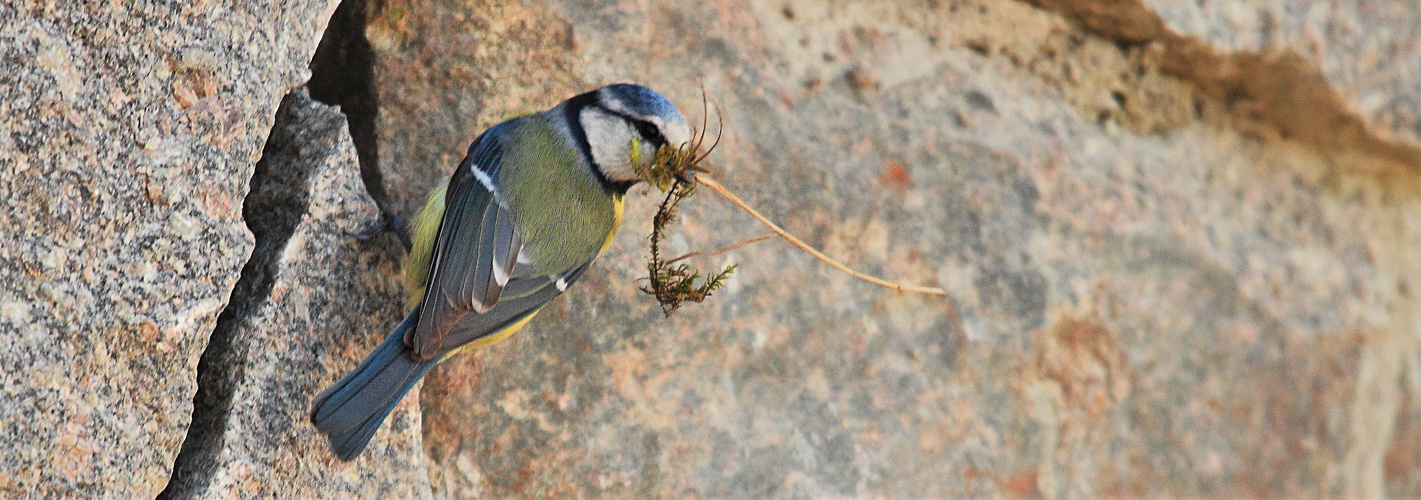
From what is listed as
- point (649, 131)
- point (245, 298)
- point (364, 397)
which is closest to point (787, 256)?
point (649, 131)

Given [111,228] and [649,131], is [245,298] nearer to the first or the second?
[111,228]

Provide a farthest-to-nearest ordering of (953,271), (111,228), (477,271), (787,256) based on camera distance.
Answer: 1. (953,271)
2. (787,256)
3. (477,271)
4. (111,228)

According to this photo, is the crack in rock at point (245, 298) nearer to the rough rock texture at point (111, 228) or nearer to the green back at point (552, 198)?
the rough rock texture at point (111, 228)

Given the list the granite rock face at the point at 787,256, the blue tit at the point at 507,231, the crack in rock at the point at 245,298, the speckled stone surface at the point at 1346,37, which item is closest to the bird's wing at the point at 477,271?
the blue tit at the point at 507,231

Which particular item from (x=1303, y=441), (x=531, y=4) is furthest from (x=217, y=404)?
(x=1303, y=441)

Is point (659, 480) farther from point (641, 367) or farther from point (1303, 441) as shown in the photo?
point (1303, 441)

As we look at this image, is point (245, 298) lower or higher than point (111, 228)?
lower
